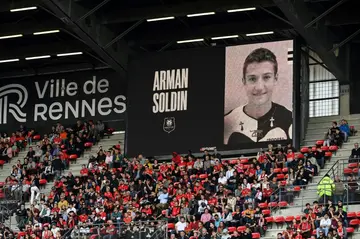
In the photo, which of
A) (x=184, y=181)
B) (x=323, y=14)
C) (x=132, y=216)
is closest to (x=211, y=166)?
(x=184, y=181)

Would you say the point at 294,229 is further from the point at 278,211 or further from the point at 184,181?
the point at 184,181

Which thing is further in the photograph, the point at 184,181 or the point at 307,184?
the point at 184,181

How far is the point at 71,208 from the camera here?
4922cm

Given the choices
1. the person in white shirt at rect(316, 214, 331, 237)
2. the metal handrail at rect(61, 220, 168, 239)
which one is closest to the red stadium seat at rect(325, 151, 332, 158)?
the person in white shirt at rect(316, 214, 331, 237)

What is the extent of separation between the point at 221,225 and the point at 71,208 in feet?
26.6

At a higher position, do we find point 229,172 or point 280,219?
point 229,172

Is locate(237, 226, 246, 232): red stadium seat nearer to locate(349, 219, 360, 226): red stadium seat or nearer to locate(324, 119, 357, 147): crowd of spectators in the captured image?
locate(349, 219, 360, 226): red stadium seat

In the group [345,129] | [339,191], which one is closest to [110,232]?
[339,191]

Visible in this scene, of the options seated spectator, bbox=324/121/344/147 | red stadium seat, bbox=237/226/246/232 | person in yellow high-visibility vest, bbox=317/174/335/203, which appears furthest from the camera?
seated spectator, bbox=324/121/344/147

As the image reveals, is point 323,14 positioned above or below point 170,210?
above

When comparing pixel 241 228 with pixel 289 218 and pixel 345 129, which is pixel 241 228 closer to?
pixel 289 218

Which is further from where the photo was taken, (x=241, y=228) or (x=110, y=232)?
(x=110, y=232)

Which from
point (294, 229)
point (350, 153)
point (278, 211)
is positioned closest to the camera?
point (294, 229)

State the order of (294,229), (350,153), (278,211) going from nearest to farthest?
1. (294,229)
2. (278,211)
3. (350,153)
